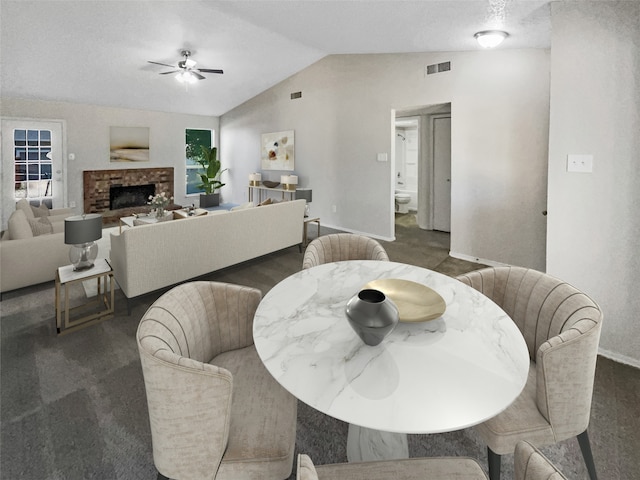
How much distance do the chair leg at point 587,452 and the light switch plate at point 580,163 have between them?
184 centimetres

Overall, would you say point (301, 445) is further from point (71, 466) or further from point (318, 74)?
point (318, 74)

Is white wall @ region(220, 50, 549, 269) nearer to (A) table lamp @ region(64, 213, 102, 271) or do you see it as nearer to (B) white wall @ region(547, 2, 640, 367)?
(B) white wall @ region(547, 2, 640, 367)

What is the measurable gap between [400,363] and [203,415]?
2.02 ft

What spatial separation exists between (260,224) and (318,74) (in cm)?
361

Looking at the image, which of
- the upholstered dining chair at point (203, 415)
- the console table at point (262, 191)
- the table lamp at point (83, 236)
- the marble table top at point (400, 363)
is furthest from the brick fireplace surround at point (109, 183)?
the marble table top at point (400, 363)

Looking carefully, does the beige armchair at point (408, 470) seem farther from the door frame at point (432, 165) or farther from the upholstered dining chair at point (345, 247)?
the door frame at point (432, 165)

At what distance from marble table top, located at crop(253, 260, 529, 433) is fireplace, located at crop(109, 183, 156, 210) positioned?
7.05 meters

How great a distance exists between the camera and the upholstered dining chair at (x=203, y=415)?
0.99m

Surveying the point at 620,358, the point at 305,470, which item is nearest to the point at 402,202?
the point at 620,358

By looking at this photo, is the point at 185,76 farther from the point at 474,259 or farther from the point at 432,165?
the point at 474,259

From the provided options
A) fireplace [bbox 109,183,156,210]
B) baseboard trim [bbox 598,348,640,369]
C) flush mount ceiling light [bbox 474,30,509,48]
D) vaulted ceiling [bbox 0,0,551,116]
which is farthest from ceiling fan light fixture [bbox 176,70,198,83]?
baseboard trim [bbox 598,348,640,369]

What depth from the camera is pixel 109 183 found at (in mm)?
6965

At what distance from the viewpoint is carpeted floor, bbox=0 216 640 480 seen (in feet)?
4.87

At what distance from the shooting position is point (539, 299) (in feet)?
5.05
